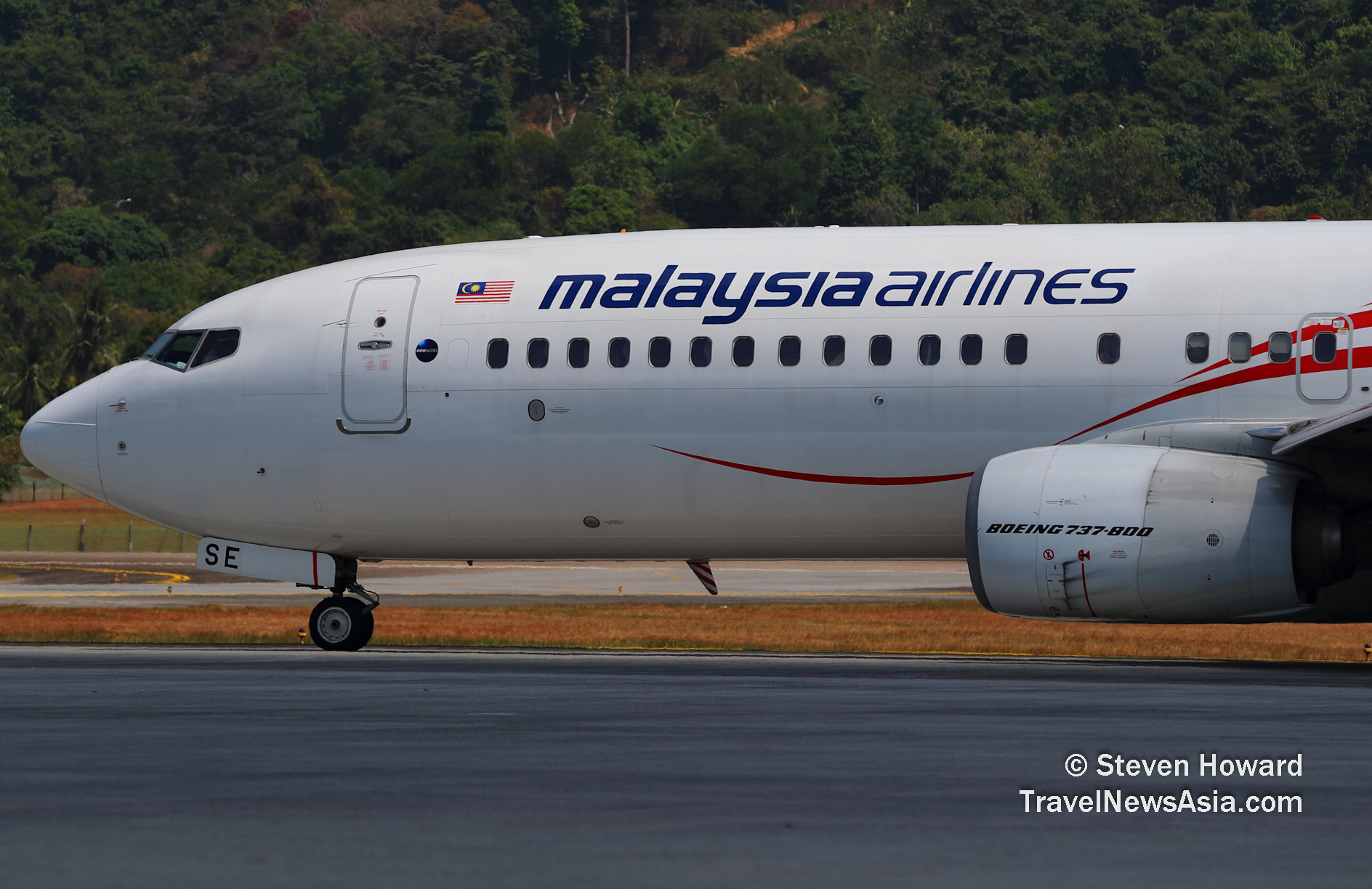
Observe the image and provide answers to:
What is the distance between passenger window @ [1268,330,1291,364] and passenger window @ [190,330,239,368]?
12718 mm

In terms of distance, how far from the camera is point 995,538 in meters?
20.0

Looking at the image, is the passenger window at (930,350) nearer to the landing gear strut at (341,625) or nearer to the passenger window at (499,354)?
the passenger window at (499,354)

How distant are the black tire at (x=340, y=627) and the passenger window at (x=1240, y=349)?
436 inches

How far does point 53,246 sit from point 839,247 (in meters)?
165

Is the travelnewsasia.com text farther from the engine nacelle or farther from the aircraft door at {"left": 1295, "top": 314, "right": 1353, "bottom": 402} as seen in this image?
the aircraft door at {"left": 1295, "top": 314, "right": 1353, "bottom": 402}

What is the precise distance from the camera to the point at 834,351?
21.9m

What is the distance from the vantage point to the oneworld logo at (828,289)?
21.6 meters

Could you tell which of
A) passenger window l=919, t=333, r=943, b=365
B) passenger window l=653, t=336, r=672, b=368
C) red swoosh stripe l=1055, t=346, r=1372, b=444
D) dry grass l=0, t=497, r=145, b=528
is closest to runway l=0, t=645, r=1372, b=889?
red swoosh stripe l=1055, t=346, r=1372, b=444

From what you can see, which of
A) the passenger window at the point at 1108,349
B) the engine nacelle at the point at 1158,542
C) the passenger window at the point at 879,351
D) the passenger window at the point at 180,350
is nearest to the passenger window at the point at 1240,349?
the passenger window at the point at 1108,349

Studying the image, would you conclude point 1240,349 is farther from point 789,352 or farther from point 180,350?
A: point 180,350

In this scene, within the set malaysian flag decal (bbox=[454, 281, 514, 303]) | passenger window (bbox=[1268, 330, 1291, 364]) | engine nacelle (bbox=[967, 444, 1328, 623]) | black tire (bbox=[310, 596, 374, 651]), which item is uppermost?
malaysian flag decal (bbox=[454, 281, 514, 303])

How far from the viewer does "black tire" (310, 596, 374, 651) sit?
24031mm

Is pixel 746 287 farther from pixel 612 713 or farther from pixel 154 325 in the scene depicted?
pixel 154 325

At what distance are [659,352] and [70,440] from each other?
7.91 metres
